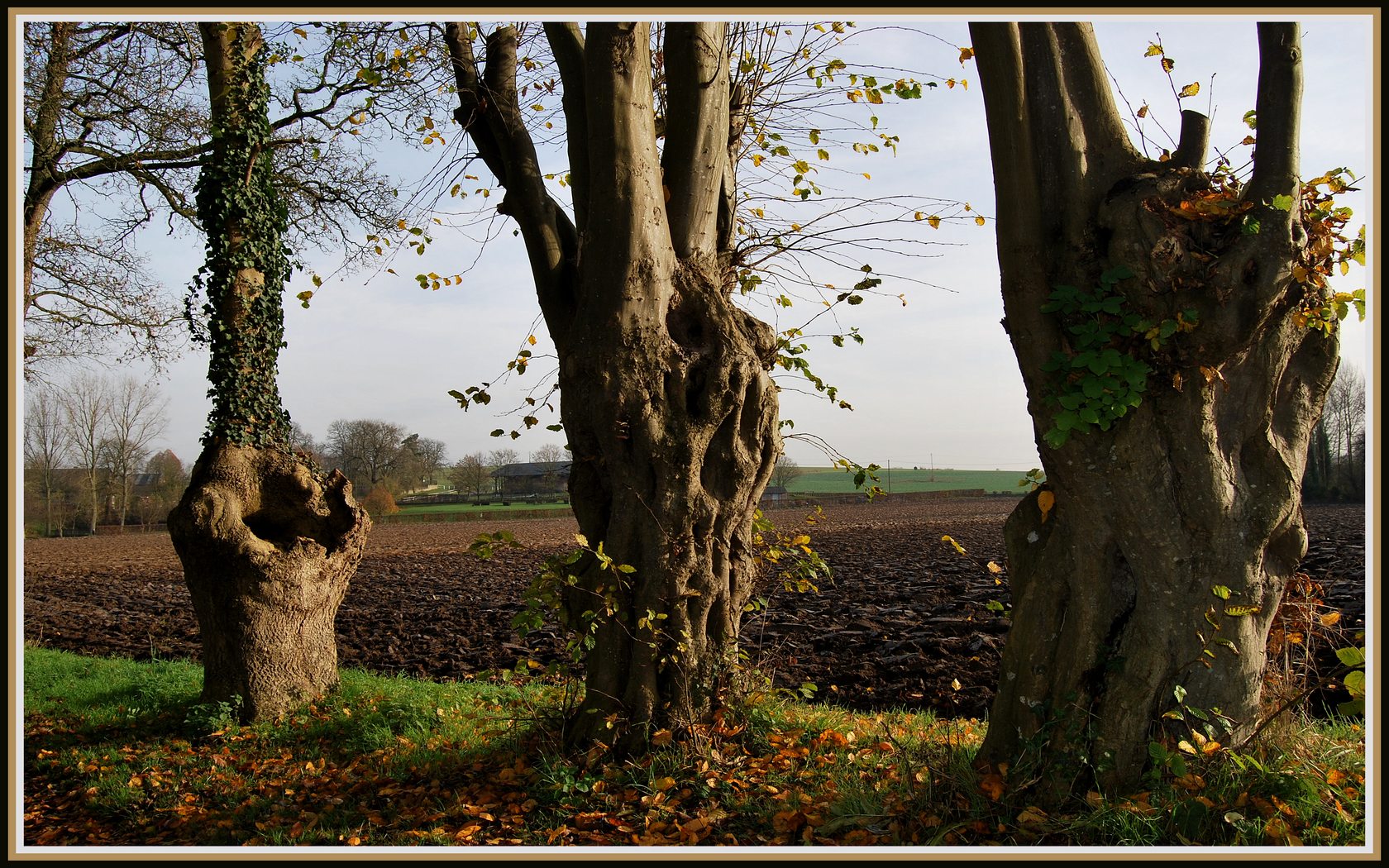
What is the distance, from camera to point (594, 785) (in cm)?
467

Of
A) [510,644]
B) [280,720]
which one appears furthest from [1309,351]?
[510,644]

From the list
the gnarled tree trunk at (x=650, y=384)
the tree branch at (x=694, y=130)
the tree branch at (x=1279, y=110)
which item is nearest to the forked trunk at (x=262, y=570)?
the gnarled tree trunk at (x=650, y=384)

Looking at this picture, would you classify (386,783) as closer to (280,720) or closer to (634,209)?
(280,720)

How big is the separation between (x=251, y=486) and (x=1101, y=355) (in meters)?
7.36

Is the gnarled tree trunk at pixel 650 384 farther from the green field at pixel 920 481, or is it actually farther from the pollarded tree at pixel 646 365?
the green field at pixel 920 481

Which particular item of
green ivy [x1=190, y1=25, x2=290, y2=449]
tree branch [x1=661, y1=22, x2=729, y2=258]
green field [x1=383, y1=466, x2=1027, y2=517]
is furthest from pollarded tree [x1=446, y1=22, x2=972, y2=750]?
green field [x1=383, y1=466, x2=1027, y2=517]

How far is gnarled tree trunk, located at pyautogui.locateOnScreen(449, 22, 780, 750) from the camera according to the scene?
4.98 m

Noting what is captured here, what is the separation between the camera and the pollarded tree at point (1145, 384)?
3.91 metres

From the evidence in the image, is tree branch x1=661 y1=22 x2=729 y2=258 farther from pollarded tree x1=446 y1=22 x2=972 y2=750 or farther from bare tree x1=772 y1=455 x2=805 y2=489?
bare tree x1=772 y1=455 x2=805 y2=489

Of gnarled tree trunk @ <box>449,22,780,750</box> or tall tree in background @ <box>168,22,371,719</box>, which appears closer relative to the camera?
gnarled tree trunk @ <box>449,22,780,750</box>

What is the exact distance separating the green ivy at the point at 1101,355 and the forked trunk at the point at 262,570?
6766mm

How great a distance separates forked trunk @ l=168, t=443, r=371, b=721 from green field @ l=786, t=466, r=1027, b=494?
56173 mm

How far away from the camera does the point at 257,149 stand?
8320mm

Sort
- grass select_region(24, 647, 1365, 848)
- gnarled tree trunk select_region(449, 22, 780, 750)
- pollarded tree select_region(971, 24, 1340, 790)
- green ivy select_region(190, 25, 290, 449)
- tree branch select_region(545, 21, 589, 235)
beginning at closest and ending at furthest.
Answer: grass select_region(24, 647, 1365, 848), pollarded tree select_region(971, 24, 1340, 790), gnarled tree trunk select_region(449, 22, 780, 750), tree branch select_region(545, 21, 589, 235), green ivy select_region(190, 25, 290, 449)
